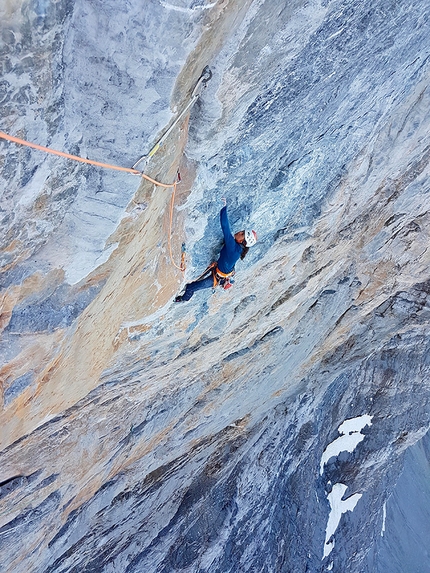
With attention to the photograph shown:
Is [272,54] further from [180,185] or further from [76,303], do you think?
[76,303]

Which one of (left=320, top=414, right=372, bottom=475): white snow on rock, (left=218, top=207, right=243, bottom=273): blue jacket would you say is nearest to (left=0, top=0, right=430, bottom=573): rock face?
(left=320, top=414, right=372, bottom=475): white snow on rock

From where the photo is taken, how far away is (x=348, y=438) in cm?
783

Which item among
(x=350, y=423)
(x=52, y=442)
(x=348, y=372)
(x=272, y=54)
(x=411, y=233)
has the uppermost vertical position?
(x=272, y=54)

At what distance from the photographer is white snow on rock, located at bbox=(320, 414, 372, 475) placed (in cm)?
774

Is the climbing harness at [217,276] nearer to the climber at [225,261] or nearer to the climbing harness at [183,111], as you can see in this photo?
→ the climber at [225,261]

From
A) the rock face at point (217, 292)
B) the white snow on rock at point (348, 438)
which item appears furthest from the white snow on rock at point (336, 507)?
the white snow on rock at point (348, 438)

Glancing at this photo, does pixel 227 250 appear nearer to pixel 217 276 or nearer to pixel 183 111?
pixel 217 276

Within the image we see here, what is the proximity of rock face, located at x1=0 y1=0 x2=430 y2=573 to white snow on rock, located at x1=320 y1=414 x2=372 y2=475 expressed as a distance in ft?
0.11

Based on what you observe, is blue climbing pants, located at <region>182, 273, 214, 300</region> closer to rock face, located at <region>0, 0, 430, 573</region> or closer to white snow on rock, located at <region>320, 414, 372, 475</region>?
rock face, located at <region>0, 0, 430, 573</region>

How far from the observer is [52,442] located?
5156 millimetres

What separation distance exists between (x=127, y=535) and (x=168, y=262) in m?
4.81

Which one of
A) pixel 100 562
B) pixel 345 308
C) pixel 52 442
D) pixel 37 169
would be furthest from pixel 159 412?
pixel 37 169

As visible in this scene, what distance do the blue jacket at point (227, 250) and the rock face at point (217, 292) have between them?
0.64 ft

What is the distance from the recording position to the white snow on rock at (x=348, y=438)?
7738mm
